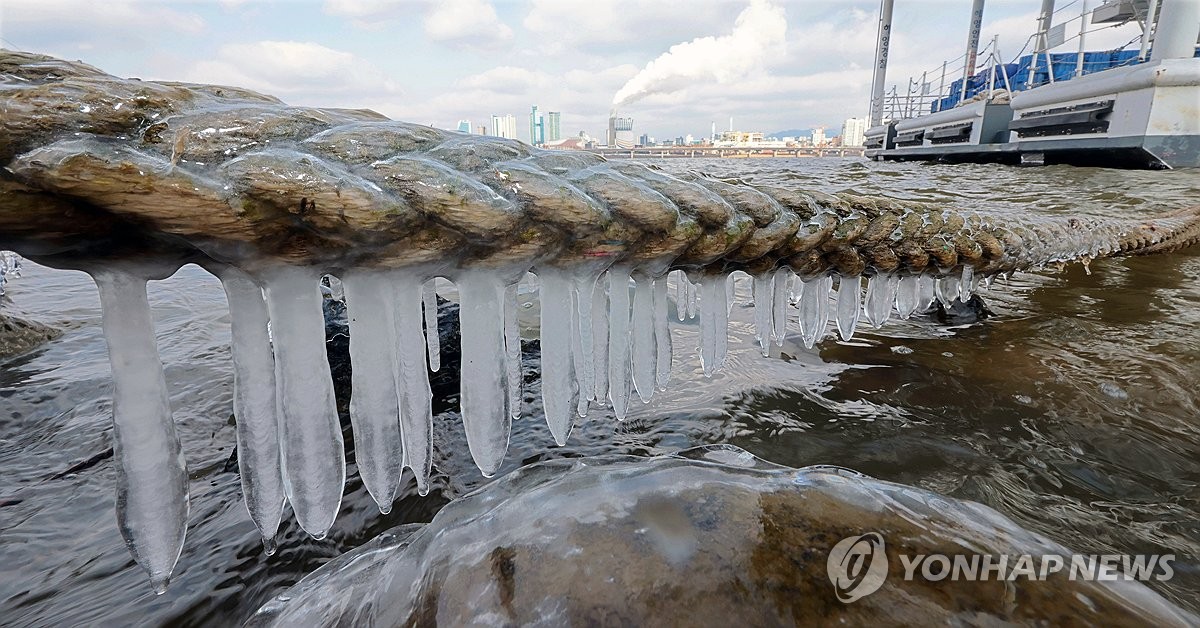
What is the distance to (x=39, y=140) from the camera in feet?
2.97

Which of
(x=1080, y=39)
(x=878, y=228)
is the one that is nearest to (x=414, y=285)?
(x=878, y=228)

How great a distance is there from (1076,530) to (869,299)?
1.23 metres

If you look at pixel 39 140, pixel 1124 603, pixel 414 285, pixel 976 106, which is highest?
pixel 976 106

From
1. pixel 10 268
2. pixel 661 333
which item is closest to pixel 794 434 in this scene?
pixel 661 333

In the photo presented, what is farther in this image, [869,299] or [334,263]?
[869,299]

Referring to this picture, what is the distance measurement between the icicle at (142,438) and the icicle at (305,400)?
23 centimetres

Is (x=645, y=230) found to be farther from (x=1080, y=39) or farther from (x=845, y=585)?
(x=1080, y=39)

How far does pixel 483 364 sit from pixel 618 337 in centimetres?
52

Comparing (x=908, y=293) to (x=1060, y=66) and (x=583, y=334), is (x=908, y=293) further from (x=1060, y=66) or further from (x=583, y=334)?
(x=1060, y=66)

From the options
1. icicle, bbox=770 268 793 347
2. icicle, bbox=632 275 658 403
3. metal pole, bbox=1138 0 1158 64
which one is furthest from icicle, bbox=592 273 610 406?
metal pole, bbox=1138 0 1158 64

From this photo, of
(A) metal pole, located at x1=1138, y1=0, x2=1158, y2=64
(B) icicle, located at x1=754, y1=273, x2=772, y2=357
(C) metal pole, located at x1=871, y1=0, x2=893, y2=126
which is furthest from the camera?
(C) metal pole, located at x1=871, y1=0, x2=893, y2=126

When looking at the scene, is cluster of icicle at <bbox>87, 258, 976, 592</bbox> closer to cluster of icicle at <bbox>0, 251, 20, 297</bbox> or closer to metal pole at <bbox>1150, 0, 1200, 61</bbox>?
cluster of icicle at <bbox>0, 251, 20, 297</bbox>

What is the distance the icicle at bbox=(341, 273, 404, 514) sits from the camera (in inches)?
52.4

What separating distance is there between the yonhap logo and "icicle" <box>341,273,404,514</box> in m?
1.09
